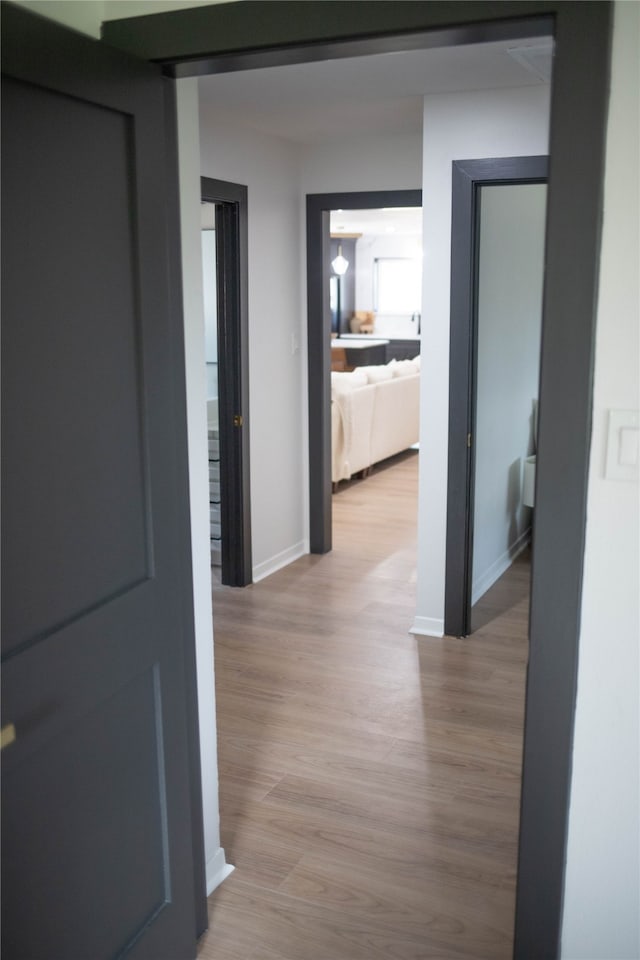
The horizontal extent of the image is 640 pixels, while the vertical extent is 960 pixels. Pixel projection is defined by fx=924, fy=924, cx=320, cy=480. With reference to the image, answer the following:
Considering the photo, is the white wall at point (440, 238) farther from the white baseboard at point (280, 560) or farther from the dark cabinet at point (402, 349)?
the dark cabinet at point (402, 349)

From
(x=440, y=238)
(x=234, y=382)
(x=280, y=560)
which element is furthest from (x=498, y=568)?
(x=440, y=238)

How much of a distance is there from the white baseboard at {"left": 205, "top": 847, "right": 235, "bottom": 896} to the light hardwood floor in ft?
0.08

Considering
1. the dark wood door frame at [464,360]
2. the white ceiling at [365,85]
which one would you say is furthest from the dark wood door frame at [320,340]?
the dark wood door frame at [464,360]

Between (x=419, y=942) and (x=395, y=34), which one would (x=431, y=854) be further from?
(x=395, y=34)

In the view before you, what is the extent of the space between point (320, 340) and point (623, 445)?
12.5ft

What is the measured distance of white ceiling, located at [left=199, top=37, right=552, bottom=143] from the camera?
3.25m

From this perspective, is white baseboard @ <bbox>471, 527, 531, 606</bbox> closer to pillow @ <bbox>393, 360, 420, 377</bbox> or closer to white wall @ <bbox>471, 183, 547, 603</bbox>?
white wall @ <bbox>471, 183, 547, 603</bbox>

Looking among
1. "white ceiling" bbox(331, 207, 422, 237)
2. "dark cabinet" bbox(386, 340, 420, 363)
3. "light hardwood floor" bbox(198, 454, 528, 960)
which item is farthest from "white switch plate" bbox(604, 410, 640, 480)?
"dark cabinet" bbox(386, 340, 420, 363)

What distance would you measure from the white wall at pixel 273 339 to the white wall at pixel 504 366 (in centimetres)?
120

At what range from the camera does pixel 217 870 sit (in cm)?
248

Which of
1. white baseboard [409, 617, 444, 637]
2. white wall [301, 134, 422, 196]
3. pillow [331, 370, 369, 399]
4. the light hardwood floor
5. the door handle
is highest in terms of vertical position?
white wall [301, 134, 422, 196]

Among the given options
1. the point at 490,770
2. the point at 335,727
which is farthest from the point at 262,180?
the point at 490,770

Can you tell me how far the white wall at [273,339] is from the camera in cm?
480

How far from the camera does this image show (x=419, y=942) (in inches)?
88.4
